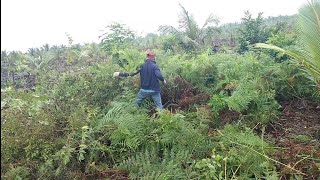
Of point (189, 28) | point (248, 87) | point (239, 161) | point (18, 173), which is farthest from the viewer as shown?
point (189, 28)

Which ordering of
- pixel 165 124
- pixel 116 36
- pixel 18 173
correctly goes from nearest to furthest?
1. pixel 18 173
2. pixel 165 124
3. pixel 116 36

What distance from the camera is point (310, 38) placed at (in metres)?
6.17

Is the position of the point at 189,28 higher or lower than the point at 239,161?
higher

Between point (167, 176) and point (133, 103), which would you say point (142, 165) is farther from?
point (133, 103)

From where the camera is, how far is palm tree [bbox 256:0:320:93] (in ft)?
20.0

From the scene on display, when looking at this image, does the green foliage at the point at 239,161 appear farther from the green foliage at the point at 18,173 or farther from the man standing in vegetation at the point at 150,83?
the green foliage at the point at 18,173

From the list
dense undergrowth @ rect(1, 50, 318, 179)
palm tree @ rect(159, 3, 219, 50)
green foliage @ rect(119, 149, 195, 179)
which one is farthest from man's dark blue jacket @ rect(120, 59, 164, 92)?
palm tree @ rect(159, 3, 219, 50)

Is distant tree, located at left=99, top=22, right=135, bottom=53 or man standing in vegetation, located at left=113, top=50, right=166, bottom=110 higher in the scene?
distant tree, located at left=99, top=22, right=135, bottom=53

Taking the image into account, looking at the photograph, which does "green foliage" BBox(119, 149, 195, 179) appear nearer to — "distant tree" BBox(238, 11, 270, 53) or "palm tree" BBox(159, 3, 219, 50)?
"distant tree" BBox(238, 11, 270, 53)

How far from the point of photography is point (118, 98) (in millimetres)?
7543

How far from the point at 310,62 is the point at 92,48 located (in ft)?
33.9

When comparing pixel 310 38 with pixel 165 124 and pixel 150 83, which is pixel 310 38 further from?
pixel 150 83

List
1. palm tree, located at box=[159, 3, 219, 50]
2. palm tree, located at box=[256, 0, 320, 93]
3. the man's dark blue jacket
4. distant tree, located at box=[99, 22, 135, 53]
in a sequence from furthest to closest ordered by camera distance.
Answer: palm tree, located at box=[159, 3, 219, 50] → distant tree, located at box=[99, 22, 135, 53] → the man's dark blue jacket → palm tree, located at box=[256, 0, 320, 93]

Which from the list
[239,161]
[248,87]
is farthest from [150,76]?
[239,161]
